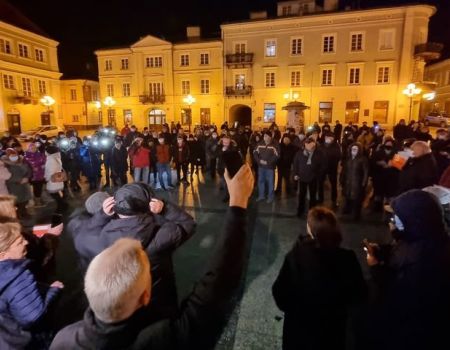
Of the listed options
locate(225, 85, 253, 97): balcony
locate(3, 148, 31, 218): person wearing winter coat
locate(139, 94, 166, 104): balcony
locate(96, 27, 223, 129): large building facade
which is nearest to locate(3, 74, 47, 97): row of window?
locate(96, 27, 223, 129): large building facade

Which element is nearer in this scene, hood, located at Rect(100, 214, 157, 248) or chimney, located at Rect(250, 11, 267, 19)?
hood, located at Rect(100, 214, 157, 248)

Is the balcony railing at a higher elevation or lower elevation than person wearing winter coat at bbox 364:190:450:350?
higher

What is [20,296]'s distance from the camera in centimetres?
212

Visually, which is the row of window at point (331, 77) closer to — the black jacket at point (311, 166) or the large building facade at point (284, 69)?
the large building facade at point (284, 69)

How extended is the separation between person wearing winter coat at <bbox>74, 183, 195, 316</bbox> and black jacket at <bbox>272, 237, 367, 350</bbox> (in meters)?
0.89

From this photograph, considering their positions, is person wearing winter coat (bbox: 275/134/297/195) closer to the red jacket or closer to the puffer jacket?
the red jacket

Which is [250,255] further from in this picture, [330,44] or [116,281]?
[330,44]

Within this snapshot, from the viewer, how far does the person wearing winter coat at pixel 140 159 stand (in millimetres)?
9844

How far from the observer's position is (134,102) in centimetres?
3962

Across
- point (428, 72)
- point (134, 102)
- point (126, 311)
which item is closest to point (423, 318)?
point (126, 311)

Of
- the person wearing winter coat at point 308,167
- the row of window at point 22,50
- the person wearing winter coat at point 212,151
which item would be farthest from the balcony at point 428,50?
the row of window at point 22,50

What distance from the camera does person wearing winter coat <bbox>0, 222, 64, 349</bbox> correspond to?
2100 mm

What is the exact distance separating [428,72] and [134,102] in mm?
44779

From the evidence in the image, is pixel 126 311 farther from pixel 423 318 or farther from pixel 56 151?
pixel 56 151
